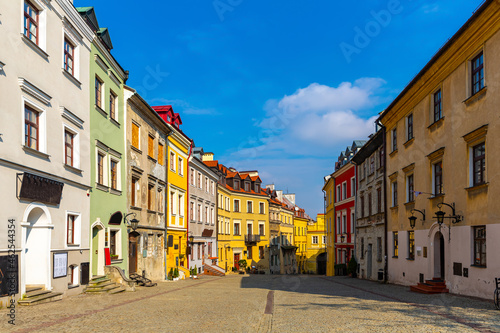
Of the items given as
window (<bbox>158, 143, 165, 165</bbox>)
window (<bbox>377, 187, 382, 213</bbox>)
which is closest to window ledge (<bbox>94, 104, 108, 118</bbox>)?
window (<bbox>158, 143, 165, 165</bbox>)

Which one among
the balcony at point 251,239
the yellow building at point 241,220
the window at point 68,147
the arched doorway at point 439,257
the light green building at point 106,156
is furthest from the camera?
the balcony at point 251,239

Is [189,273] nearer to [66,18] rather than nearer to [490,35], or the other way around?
[66,18]

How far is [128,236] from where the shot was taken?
2353 centimetres

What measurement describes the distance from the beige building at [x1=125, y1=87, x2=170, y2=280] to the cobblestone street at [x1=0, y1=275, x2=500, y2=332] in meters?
8.14

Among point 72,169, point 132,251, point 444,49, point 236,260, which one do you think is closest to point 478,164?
point 444,49

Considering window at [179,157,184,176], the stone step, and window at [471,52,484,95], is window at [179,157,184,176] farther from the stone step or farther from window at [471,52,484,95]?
window at [471,52,484,95]

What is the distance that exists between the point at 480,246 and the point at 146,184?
55.5 feet

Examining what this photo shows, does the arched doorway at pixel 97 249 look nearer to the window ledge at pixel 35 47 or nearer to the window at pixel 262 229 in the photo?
the window ledge at pixel 35 47

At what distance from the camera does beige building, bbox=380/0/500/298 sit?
15.5 meters

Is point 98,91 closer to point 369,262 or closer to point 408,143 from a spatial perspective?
point 408,143

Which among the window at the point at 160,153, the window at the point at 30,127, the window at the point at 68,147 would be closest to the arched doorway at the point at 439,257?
the window at the point at 68,147

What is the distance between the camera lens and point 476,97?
Result: 16.4m

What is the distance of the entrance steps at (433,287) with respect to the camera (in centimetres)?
1877

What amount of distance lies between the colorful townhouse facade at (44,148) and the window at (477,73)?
46.8 ft
